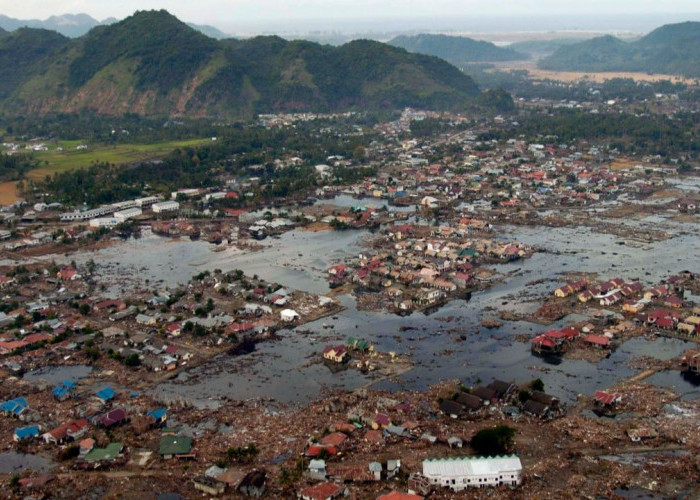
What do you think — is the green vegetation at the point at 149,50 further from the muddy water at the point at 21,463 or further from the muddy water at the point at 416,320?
the muddy water at the point at 21,463

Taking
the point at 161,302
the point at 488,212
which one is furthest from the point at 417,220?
the point at 161,302

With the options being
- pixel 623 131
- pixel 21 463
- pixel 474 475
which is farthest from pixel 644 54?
pixel 21 463

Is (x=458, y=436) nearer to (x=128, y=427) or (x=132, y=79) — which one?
(x=128, y=427)


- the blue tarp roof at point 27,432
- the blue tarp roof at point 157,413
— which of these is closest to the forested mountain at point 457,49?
the blue tarp roof at point 157,413

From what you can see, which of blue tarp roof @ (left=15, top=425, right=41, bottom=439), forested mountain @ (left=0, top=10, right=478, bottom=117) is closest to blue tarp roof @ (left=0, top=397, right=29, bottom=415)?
blue tarp roof @ (left=15, top=425, right=41, bottom=439)

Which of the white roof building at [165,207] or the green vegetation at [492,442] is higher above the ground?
the white roof building at [165,207]

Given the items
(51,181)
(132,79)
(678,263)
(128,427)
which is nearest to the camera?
(128,427)
